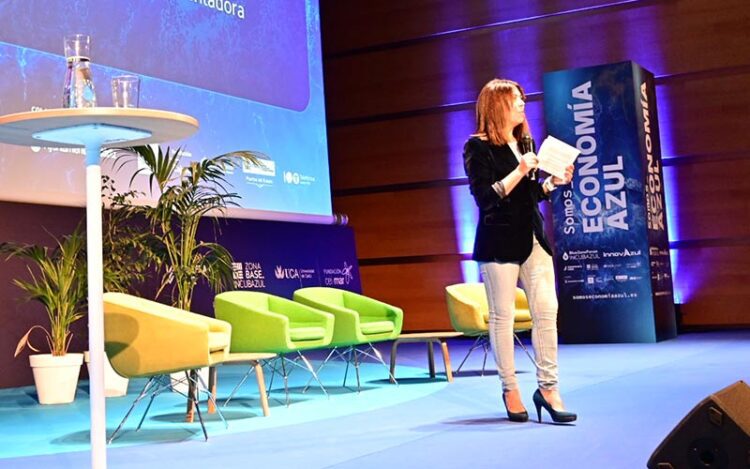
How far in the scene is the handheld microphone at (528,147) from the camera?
397cm

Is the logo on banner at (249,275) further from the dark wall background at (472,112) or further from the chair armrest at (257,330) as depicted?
the dark wall background at (472,112)

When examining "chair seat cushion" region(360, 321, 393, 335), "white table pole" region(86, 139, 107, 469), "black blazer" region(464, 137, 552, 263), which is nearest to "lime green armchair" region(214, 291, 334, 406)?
"chair seat cushion" region(360, 321, 393, 335)

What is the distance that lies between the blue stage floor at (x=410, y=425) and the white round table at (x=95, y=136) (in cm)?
107

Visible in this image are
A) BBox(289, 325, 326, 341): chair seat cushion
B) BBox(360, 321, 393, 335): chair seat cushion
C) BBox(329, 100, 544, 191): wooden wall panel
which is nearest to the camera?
BBox(289, 325, 326, 341): chair seat cushion

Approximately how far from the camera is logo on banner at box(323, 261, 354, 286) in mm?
9117

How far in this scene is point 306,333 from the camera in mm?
5672

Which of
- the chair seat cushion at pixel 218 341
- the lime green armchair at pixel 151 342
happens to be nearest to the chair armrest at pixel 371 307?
the chair seat cushion at pixel 218 341

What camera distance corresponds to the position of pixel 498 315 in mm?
4031

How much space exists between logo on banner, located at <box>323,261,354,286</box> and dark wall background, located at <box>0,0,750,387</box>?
157 centimetres

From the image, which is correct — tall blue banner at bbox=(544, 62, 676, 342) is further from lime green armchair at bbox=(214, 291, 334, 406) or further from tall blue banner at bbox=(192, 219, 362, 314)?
lime green armchair at bbox=(214, 291, 334, 406)

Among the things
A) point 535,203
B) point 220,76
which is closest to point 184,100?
point 220,76

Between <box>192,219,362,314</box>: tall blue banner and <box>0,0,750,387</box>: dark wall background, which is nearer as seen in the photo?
<box>192,219,362,314</box>: tall blue banner

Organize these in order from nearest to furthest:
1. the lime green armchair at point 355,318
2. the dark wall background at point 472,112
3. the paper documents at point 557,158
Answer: the paper documents at point 557,158
the lime green armchair at point 355,318
the dark wall background at point 472,112

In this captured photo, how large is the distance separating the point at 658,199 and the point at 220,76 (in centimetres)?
417
